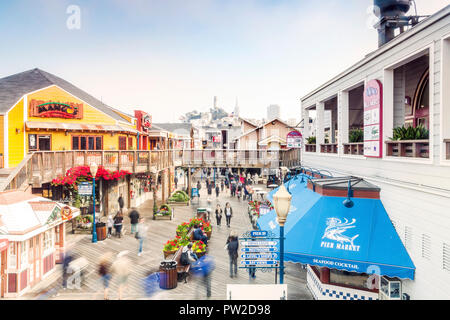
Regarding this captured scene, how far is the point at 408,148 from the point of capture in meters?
7.67

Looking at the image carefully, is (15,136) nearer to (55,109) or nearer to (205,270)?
(55,109)

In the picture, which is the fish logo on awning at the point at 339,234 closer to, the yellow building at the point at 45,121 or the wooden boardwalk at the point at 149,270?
the wooden boardwalk at the point at 149,270

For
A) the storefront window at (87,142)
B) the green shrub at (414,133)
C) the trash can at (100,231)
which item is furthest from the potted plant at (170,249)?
the storefront window at (87,142)

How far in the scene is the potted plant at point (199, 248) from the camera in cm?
1295

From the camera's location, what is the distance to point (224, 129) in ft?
229

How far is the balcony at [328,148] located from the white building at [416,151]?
1.77 metres

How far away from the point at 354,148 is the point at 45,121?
2085 centimetres

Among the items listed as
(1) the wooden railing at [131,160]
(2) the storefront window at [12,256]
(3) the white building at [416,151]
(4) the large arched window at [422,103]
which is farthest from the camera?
(1) the wooden railing at [131,160]

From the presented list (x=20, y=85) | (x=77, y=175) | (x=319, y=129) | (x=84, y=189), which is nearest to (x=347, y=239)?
(x=319, y=129)

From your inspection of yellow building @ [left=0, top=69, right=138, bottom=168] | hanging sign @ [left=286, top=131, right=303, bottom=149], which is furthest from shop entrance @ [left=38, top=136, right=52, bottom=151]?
hanging sign @ [left=286, top=131, right=303, bottom=149]

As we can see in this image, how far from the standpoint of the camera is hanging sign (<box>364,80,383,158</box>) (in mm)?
8773

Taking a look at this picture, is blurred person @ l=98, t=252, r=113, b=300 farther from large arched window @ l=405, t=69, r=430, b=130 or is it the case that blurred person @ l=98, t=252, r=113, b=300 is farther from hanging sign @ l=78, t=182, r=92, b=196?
large arched window @ l=405, t=69, r=430, b=130

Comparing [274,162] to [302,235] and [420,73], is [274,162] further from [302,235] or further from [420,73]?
[302,235]
